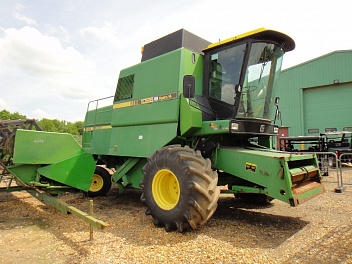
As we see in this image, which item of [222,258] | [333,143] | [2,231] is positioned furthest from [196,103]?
[333,143]

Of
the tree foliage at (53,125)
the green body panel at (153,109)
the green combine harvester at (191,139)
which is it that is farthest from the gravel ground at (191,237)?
the tree foliage at (53,125)

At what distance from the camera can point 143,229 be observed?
4.46 m

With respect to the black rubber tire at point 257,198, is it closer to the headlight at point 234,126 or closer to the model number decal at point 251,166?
the model number decal at point 251,166

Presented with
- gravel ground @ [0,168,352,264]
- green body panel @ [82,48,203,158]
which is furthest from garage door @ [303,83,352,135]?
green body panel @ [82,48,203,158]

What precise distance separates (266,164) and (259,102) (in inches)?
56.6

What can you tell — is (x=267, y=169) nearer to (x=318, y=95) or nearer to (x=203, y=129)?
(x=203, y=129)

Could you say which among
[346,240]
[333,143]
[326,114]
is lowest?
[346,240]

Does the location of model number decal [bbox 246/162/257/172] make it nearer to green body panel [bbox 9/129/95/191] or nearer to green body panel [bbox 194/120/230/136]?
green body panel [bbox 194/120/230/136]

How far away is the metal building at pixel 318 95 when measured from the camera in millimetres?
19109

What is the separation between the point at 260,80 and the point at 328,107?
57.1ft

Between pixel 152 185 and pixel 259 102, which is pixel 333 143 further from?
pixel 152 185

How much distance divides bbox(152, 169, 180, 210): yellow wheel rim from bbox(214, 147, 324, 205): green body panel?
86 cm

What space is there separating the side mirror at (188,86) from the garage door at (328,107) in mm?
18206

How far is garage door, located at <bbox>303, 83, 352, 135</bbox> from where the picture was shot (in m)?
19.2
